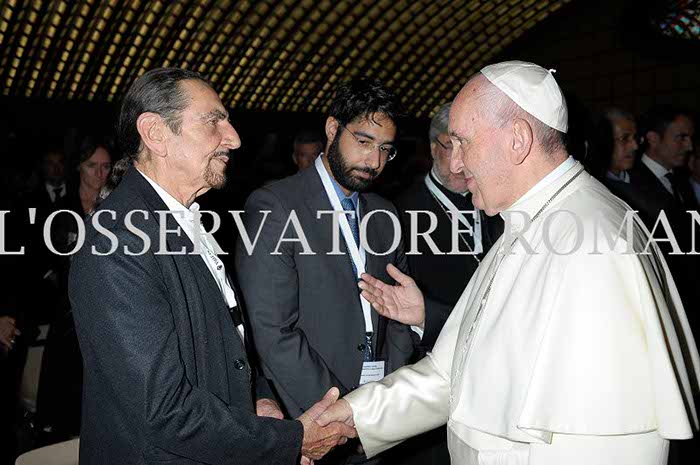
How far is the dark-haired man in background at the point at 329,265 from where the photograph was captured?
8.93ft

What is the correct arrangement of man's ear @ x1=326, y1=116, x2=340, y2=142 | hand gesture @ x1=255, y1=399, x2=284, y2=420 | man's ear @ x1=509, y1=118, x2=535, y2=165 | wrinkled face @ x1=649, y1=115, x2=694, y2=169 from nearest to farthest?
man's ear @ x1=509, y1=118, x2=535, y2=165 → hand gesture @ x1=255, y1=399, x2=284, y2=420 → man's ear @ x1=326, y1=116, x2=340, y2=142 → wrinkled face @ x1=649, y1=115, x2=694, y2=169

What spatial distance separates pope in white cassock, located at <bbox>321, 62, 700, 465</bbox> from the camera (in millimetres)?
1709

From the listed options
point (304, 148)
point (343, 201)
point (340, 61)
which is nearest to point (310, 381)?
point (343, 201)

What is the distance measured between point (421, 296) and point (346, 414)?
2.58 ft

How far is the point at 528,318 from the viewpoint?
1.88m

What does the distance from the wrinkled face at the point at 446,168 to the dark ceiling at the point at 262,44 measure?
13.0 m

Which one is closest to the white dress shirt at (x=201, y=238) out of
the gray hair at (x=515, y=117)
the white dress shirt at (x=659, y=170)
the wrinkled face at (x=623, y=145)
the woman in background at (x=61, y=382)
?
the gray hair at (x=515, y=117)

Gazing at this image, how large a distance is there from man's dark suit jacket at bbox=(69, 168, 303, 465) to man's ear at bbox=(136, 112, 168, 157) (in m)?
0.11

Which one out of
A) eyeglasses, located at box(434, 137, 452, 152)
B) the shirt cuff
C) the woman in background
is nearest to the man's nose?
the woman in background

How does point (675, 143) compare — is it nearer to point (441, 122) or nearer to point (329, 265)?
point (441, 122)

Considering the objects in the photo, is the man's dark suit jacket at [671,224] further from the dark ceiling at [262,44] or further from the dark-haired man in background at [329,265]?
the dark ceiling at [262,44]

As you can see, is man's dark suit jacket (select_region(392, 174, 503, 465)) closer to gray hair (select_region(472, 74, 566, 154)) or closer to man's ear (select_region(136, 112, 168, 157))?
gray hair (select_region(472, 74, 566, 154))

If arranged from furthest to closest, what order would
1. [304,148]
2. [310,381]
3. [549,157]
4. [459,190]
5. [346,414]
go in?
[304,148] < [459,190] < [310,381] < [346,414] < [549,157]

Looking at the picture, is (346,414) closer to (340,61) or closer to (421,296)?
(421,296)
